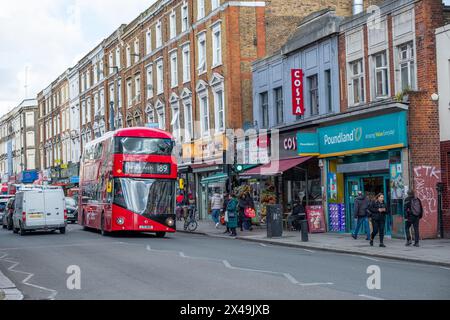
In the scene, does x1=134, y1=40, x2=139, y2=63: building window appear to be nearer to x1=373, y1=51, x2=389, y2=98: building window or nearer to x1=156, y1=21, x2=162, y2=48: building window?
x1=156, y1=21, x2=162, y2=48: building window

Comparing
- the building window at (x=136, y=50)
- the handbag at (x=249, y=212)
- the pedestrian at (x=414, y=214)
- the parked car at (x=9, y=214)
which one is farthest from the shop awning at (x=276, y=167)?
the building window at (x=136, y=50)

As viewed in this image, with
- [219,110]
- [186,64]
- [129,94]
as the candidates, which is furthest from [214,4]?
[129,94]

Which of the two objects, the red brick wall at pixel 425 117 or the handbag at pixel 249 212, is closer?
the red brick wall at pixel 425 117

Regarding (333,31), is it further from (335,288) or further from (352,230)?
(335,288)

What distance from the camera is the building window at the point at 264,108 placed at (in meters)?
37.0

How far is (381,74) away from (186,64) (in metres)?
20.2

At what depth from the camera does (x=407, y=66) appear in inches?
1038

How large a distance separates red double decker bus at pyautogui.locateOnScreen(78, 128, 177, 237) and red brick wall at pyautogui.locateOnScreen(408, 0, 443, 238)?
9.71 metres

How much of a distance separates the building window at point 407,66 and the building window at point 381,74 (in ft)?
3.05

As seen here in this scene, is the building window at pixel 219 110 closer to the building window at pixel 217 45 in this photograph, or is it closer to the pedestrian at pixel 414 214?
the building window at pixel 217 45
